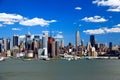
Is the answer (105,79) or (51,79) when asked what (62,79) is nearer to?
(51,79)

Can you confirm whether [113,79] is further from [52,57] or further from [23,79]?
[52,57]

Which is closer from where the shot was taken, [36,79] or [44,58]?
[36,79]

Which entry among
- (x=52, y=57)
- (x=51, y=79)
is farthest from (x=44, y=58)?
(x=51, y=79)

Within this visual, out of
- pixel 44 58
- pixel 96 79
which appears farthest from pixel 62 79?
pixel 44 58

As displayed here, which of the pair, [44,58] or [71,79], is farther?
[44,58]

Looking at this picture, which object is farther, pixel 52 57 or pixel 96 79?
pixel 52 57

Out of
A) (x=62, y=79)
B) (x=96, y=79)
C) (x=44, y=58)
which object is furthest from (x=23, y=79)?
(x=44, y=58)

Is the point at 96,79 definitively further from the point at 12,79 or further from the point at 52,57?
the point at 52,57
